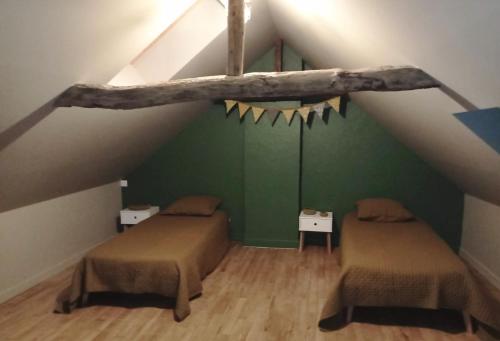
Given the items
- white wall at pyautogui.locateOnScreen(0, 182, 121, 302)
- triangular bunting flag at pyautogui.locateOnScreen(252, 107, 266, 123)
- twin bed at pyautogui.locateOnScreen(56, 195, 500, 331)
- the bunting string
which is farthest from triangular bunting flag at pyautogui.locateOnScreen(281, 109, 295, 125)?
white wall at pyautogui.locateOnScreen(0, 182, 121, 302)

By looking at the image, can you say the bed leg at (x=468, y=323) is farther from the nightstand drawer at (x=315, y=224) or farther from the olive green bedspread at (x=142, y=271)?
the olive green bedspread at (x=142, y=271)

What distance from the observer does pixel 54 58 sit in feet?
6.56

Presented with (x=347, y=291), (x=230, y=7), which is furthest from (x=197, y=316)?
(x=230, y=7)

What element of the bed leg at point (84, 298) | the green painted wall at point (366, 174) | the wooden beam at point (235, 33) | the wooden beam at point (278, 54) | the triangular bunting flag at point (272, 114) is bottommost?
the bed leg at point (84, 298)

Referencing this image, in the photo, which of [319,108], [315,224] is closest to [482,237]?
[315,224]

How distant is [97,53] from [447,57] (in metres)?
1.95

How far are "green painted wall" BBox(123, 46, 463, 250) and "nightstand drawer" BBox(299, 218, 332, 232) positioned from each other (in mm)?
265

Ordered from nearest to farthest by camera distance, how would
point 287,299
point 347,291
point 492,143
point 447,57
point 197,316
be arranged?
point 447,57, point 492,143, point 347,291, point 197,316, point 287,299

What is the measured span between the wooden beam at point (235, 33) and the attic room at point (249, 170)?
1 cm

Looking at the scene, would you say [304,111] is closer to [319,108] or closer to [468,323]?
[319,108]

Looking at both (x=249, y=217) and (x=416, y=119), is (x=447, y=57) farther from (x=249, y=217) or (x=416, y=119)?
(x=249, y=217)

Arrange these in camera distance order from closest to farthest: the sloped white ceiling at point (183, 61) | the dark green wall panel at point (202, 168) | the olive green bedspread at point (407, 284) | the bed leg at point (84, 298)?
1. the sloped white ceiling at point (183, 61)
2. the olive green bedspread at point (407, 284)
3. the bed leg at point (84, 298)
4. the dark green wall panel at point (202, 168)

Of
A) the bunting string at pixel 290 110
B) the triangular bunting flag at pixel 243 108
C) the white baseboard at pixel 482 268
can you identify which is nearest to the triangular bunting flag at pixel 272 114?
the bunting string at pixel 290 110

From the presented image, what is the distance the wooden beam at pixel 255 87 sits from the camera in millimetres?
2213
